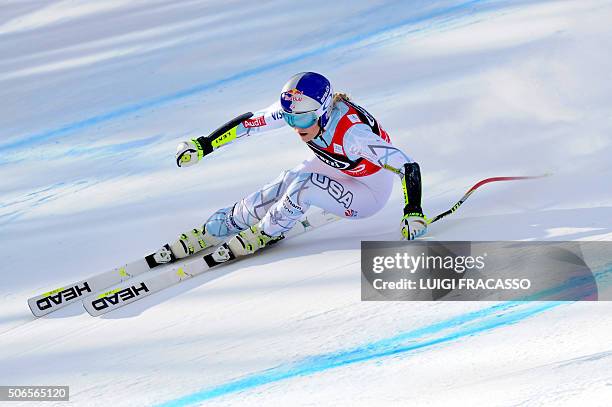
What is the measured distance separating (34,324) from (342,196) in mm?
1423

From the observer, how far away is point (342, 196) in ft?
13.6

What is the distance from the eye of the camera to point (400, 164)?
3.93 meters

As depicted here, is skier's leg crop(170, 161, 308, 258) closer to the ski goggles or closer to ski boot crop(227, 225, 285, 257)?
ski boot crop(227, 225, 285, 257)

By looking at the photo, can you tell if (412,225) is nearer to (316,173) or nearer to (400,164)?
(400,164)

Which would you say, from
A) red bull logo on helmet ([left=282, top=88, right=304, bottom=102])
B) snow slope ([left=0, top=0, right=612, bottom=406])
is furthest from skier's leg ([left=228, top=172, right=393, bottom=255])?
red bull logo on helmet ([left=282, top=88, right=304, bottom=102])

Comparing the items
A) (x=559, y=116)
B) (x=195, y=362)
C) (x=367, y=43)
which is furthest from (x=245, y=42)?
(x=195, y=362)

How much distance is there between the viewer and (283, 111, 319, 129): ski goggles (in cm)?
394

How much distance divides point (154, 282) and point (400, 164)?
46.5 inches

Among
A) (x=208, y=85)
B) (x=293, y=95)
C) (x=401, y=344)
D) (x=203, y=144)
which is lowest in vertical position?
(x=401, y=344)

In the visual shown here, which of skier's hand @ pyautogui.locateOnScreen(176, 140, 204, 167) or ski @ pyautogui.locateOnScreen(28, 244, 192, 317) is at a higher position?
skier's hand @ pyautogui.locateOnScreen(176, 140, 204, 167)

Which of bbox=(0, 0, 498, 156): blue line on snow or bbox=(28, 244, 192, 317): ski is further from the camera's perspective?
bbox=(0, 0, 498, 156): blue line on snow

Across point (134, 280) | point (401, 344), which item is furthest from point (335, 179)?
point (401, 344)

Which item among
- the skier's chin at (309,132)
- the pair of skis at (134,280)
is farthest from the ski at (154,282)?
the skier's chin at (309,132)

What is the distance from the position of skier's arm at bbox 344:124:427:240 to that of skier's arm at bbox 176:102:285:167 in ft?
1.80
